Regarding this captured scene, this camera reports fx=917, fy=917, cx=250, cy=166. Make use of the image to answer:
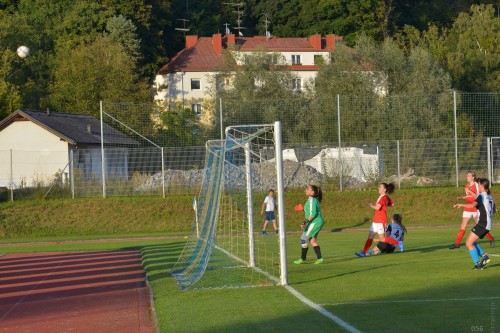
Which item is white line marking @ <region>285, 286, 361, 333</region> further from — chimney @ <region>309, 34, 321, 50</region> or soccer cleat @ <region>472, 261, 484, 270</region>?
chimney @ <region>309, 34, 321, 50</region>

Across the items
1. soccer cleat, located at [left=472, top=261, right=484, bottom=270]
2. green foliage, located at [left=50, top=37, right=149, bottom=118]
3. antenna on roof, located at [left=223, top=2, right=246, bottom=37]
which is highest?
antenna on roof, located at [left=223, top=2, right=246, bottom=37]

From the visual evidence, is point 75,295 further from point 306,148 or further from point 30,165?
point 30,165

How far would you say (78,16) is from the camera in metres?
82.6

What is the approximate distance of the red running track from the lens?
43.3 feet

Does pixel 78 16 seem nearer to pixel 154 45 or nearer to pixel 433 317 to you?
pixel 154 45

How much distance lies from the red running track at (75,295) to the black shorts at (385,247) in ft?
18.2

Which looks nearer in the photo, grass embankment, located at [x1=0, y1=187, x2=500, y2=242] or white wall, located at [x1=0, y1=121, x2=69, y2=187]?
grass embankment, located at [x1=0, y1=187, x2=500, y2=242]

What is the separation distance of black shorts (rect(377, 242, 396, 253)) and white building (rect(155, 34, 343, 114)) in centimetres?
6866

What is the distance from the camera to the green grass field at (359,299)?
11383mm

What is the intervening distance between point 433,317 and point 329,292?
2989 millimetres

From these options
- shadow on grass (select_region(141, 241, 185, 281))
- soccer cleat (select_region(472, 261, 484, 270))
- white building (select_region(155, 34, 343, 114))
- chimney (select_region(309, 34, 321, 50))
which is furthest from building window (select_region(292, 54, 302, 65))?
soccer cleat (select_region(472, 261, 484, 270))

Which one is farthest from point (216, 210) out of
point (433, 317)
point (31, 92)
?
point (31, 92)

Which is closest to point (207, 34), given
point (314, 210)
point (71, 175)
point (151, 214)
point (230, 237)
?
point (71, 175)

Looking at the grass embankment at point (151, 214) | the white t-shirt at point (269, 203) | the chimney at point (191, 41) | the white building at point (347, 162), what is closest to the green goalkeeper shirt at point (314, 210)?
the white t-shirt at point (269, 203)
